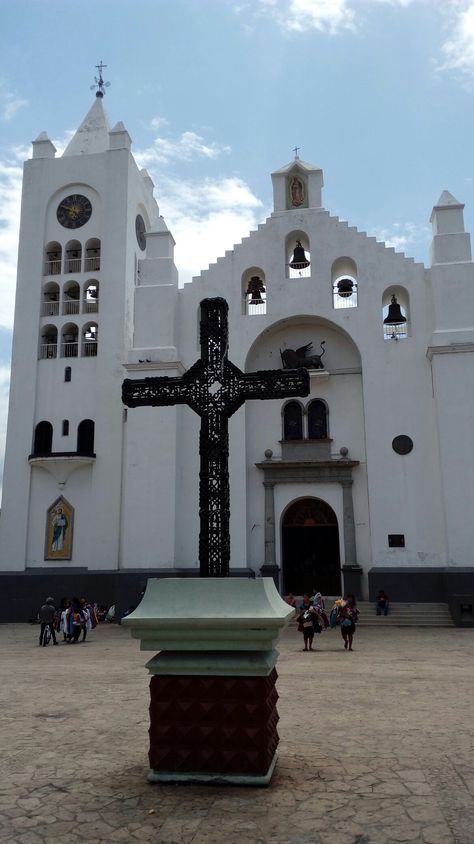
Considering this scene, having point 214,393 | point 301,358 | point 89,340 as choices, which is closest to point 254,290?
point 301,358

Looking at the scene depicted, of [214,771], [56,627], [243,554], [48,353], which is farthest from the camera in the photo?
[48,353]

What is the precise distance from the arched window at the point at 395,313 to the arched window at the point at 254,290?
4367 millimetres

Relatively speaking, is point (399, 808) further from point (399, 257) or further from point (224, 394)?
point (399, 257)

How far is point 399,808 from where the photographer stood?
16.1ft

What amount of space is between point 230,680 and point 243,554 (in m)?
17.4

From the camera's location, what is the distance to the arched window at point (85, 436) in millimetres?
26000

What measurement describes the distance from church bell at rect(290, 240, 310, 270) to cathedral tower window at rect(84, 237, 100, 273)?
8314mm

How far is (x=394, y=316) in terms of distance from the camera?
2352 cm

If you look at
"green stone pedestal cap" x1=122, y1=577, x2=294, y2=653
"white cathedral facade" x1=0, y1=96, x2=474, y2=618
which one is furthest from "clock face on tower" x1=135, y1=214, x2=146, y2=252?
"green stone pedestal cap" x1=122, y1=577, x2=294, y2=653

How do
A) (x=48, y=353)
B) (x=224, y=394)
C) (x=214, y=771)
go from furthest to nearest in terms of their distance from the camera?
(x=48, y=353) → (x=224, y=394) → (x=214, y=771)

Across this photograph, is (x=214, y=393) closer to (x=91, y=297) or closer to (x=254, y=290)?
(x=254, y=290)

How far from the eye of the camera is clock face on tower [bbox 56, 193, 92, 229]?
28.5 meters

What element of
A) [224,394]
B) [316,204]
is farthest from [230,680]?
[316,204]

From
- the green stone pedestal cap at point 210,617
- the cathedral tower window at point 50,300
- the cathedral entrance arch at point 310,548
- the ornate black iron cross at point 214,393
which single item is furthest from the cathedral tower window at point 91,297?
the green stone pedestal cap at point 210,617
